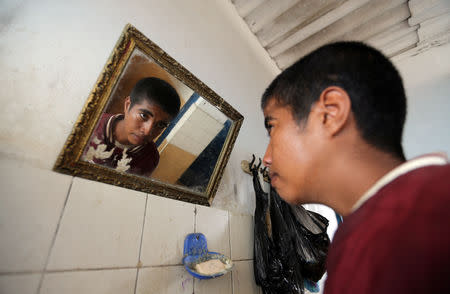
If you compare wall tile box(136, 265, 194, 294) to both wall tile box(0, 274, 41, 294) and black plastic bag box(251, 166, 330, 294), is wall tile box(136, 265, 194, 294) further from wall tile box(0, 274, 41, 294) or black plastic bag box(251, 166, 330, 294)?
black plastic bag box(251, 166, 330, 294)

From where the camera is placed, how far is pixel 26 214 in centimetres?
59

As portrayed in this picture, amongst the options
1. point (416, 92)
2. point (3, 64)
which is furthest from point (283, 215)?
point (416, 92)

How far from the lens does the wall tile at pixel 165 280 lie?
2.59ft

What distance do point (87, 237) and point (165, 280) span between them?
0.38 meters

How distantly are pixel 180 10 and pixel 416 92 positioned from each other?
2563 mm

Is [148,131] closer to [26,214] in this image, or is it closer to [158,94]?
[158,94]

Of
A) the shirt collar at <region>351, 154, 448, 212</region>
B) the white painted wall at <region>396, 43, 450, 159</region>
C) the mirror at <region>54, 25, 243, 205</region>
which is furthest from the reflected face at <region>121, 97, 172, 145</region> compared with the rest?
the white painted wall at <region>396, 43, 450, 159</region>

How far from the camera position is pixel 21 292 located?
0.54 meters

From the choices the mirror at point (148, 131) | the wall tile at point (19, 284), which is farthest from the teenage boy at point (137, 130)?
the wall tile at point (19, 284)

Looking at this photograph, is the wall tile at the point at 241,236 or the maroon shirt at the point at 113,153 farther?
the wall tile at the point at 241,236

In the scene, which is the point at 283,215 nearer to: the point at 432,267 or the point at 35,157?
the point at 432,267

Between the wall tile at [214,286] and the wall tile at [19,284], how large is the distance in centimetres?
62

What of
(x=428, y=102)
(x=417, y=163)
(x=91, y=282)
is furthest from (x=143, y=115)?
(x=428, y=102)

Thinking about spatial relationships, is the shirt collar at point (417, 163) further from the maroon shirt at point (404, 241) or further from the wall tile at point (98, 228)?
the wall tile at point (98, 228)
